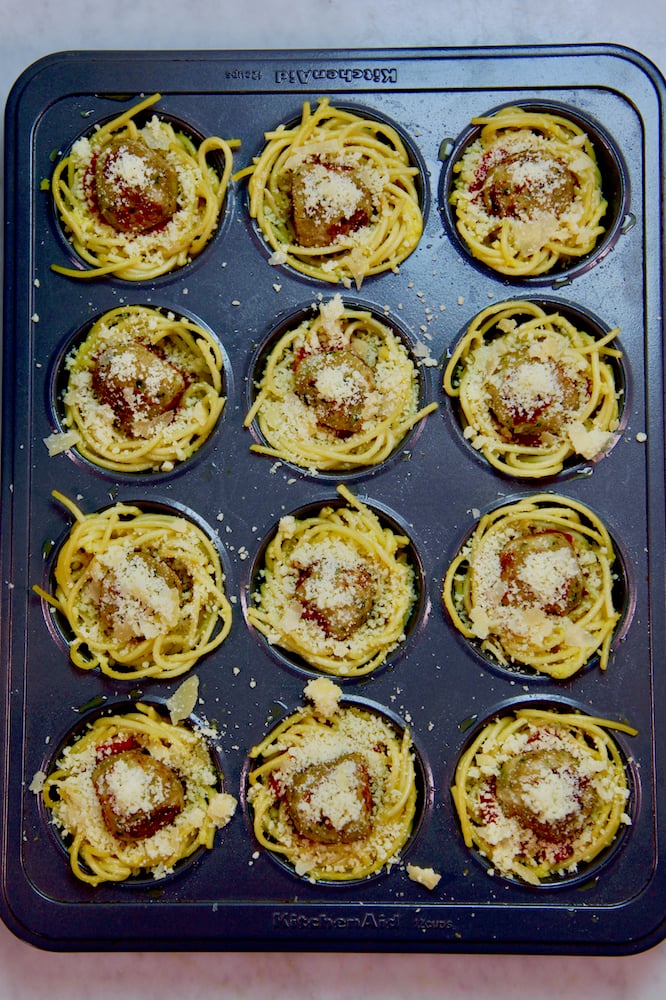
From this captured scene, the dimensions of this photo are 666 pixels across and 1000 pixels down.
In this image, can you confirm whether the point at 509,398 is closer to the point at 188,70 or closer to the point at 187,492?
the point at 187,492

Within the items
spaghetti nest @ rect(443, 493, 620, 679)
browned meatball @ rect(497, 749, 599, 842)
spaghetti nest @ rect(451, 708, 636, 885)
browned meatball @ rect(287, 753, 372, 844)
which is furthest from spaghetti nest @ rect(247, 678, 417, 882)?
spaghetti nest @ rect(443, 493, 620, 679)

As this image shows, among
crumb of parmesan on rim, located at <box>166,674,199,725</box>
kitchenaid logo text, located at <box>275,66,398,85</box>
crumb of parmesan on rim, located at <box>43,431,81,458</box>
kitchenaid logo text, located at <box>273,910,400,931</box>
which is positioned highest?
kitchenaid logo text, located at <box>275,66,398,85</box>

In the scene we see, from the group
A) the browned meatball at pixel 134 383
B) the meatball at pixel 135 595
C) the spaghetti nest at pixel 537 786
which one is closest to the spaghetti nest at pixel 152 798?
the meatball at pixel 135 595

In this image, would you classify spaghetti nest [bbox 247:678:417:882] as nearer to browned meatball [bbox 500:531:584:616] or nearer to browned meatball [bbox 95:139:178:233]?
browned meatball [bbox 500:531:584:616]

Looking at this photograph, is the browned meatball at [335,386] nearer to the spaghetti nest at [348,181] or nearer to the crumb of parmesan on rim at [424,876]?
the spaghetti nest at [348,181]

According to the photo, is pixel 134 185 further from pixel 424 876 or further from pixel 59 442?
pixel 424 876

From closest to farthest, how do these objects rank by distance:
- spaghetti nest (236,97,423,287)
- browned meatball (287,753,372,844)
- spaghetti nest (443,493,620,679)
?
browned meatball (287,753,372,844)
spaghetti nest (443,493,620,679)
spaghetti nest (236,97,423,287)
